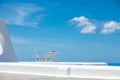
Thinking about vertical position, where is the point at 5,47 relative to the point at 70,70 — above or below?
above

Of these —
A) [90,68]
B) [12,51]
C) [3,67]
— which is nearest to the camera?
[90,68]

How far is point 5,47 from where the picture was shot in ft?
43.2

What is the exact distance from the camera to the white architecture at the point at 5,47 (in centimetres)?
1282

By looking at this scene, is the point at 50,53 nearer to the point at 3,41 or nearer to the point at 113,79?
the point at 3,41

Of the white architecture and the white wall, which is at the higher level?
the white architecture

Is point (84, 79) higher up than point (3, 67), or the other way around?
point (3, 67)

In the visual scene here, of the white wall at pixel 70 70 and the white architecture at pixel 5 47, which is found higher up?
the white architecture at pixel 5 47

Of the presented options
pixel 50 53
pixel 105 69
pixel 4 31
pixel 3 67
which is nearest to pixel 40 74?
pixel 3 67

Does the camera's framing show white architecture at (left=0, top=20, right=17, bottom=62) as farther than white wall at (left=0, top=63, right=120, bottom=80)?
Yes

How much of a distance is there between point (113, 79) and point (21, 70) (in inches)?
161

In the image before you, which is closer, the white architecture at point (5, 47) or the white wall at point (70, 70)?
the white wall at point (70, 70)

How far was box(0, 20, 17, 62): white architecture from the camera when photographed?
12819 mm

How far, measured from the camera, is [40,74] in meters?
8.99

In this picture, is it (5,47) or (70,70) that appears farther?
(5,47)
